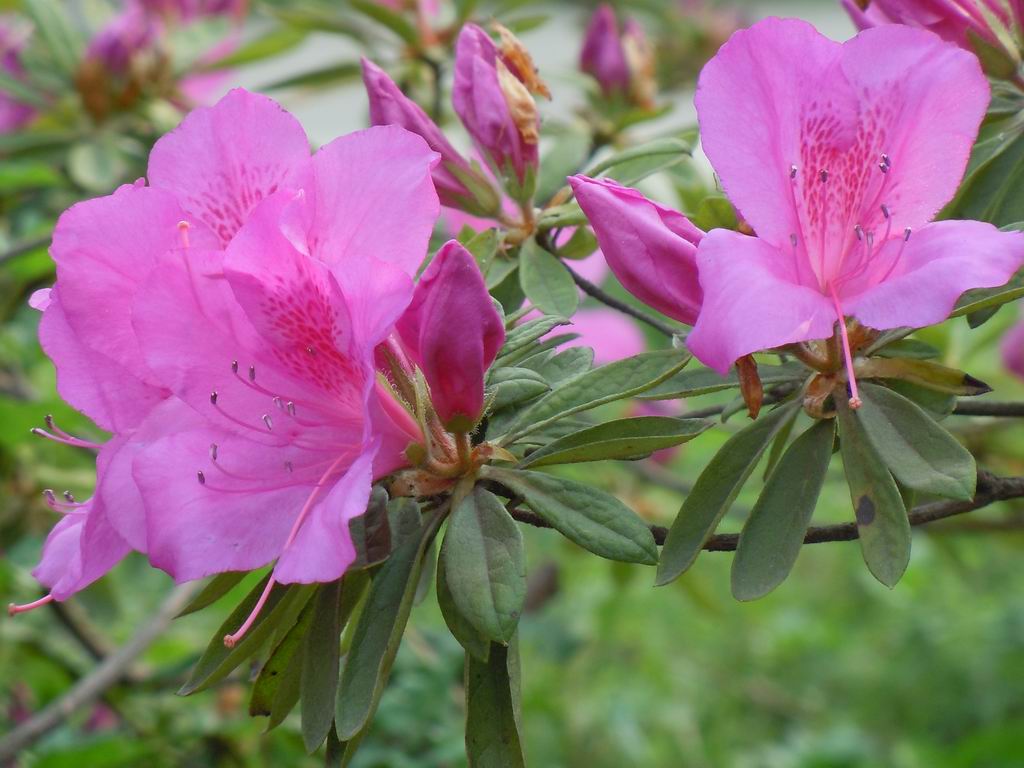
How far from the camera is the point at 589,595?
11.7 ft

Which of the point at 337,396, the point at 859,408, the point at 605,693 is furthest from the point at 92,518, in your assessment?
the point at 605,693

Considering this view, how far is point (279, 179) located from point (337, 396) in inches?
6.4

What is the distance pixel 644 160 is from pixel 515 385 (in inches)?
13.2

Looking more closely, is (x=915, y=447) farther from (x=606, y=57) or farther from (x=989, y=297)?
(x=606, y=57)

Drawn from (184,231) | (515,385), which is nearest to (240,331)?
(184,231)

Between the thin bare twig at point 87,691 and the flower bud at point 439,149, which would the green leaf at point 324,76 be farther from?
the flower bud at point 439,149

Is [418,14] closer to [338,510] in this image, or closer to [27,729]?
[27,729]

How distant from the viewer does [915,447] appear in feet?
2.94

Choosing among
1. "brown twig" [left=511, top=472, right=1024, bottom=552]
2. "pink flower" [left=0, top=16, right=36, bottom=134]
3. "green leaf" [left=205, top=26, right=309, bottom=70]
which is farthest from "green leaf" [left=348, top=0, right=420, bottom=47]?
"brown twig" [left=511, top=472, right=1024, bottom=552]

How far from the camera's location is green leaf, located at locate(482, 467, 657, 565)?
2.83 feet

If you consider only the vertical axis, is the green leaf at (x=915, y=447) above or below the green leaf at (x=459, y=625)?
above

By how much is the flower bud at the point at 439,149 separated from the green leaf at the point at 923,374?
1.25ft

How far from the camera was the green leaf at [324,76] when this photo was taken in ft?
6.88

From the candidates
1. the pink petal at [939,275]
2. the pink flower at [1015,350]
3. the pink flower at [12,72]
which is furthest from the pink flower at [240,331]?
the pink flower at [1015,350]
